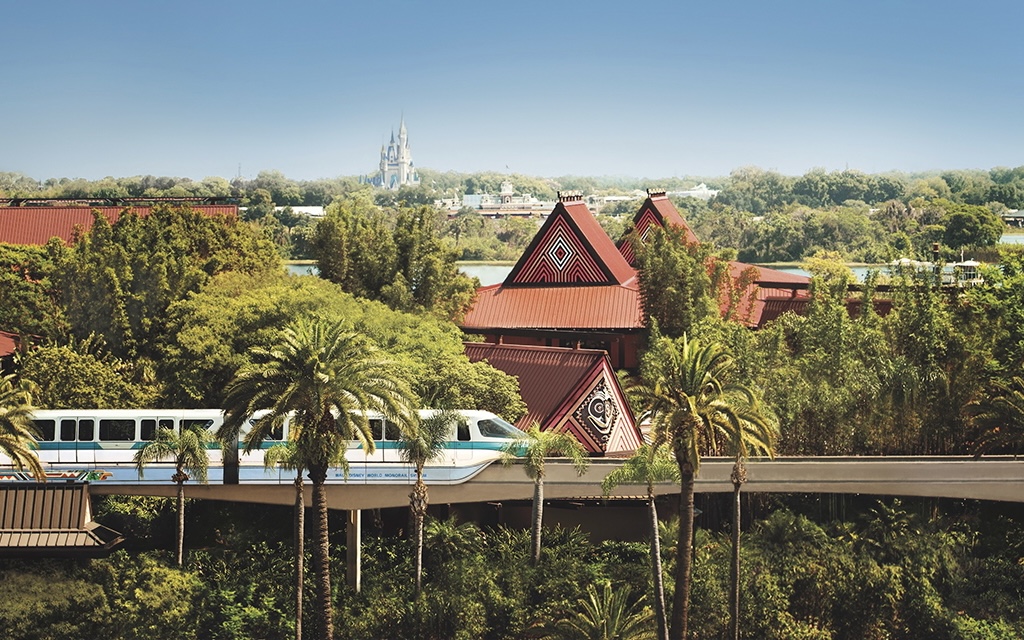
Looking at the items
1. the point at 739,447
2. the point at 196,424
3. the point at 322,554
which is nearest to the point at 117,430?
the point at 196,424

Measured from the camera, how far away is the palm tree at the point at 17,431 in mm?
36031

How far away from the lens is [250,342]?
45500mm

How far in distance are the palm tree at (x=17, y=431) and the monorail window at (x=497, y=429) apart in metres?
12.0

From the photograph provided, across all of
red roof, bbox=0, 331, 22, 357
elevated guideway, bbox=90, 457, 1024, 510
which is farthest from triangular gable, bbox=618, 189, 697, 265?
red roof, bbox=0, 331, 22, 357

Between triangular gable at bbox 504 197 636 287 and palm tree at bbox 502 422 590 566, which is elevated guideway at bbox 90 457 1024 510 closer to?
palm tree at bbox 502 422 590 566

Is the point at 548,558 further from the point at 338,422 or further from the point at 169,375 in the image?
the point at 169,375

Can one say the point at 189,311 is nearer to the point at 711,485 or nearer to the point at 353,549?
the point at 353,549

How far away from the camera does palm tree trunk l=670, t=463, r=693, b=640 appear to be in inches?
1278

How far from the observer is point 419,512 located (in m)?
36.1

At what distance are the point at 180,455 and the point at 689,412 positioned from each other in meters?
14.7

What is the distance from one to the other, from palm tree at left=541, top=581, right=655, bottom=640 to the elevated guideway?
3.58 meters

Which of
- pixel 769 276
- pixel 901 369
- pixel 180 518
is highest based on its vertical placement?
pixel 769 276

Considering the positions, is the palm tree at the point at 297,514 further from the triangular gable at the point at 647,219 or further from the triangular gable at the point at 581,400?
the triangular gable at the point at 647,219

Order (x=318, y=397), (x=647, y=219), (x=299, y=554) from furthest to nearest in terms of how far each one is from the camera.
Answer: (x=647, y=219), (x=299, y=554), (x=318, y=397)
